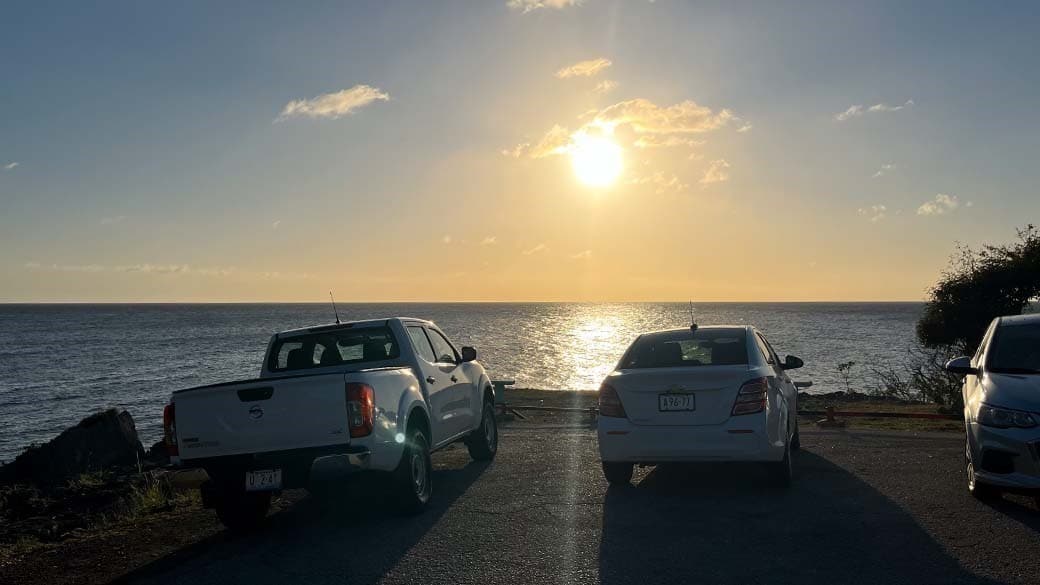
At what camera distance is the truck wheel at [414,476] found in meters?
8.20

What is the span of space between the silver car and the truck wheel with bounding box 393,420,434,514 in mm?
5090

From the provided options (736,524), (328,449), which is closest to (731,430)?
(736,524)

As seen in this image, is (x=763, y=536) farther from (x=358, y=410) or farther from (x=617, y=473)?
(x=358, y=410)

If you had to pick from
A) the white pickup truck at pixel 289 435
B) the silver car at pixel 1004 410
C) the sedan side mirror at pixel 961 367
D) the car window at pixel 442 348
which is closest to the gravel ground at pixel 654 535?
the silver car at pixel 1004 410

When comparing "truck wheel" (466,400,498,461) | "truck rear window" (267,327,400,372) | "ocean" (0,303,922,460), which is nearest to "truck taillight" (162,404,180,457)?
"truck rear window" (267,327,400,372)

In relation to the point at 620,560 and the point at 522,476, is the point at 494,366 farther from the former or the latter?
the point at 620,560

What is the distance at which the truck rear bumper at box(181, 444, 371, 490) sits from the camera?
7.56m

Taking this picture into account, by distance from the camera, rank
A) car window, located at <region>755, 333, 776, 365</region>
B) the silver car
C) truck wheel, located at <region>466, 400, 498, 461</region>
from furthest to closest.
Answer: truck wheel, located at <region>466, 400, 498, 461</region>, car window, located at <region>755, 333, 776, 365</region>, the silver car

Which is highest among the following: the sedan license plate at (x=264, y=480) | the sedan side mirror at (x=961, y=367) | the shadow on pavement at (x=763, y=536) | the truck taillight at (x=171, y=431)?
the sedan side mirror at (x=961, y=367)

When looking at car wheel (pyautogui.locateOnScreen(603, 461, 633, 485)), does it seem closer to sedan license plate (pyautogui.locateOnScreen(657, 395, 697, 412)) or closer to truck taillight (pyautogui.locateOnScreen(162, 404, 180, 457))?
sedan license plate (pyautogui.locateOnScreen(657, 395, 697, 412))

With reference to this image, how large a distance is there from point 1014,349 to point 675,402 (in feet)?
10.9

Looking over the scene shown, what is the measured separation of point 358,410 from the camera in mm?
7609

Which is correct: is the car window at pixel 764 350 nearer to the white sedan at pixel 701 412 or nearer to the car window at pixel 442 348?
the white sedan at pixel 701 412

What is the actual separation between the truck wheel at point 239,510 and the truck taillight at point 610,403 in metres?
3.40
